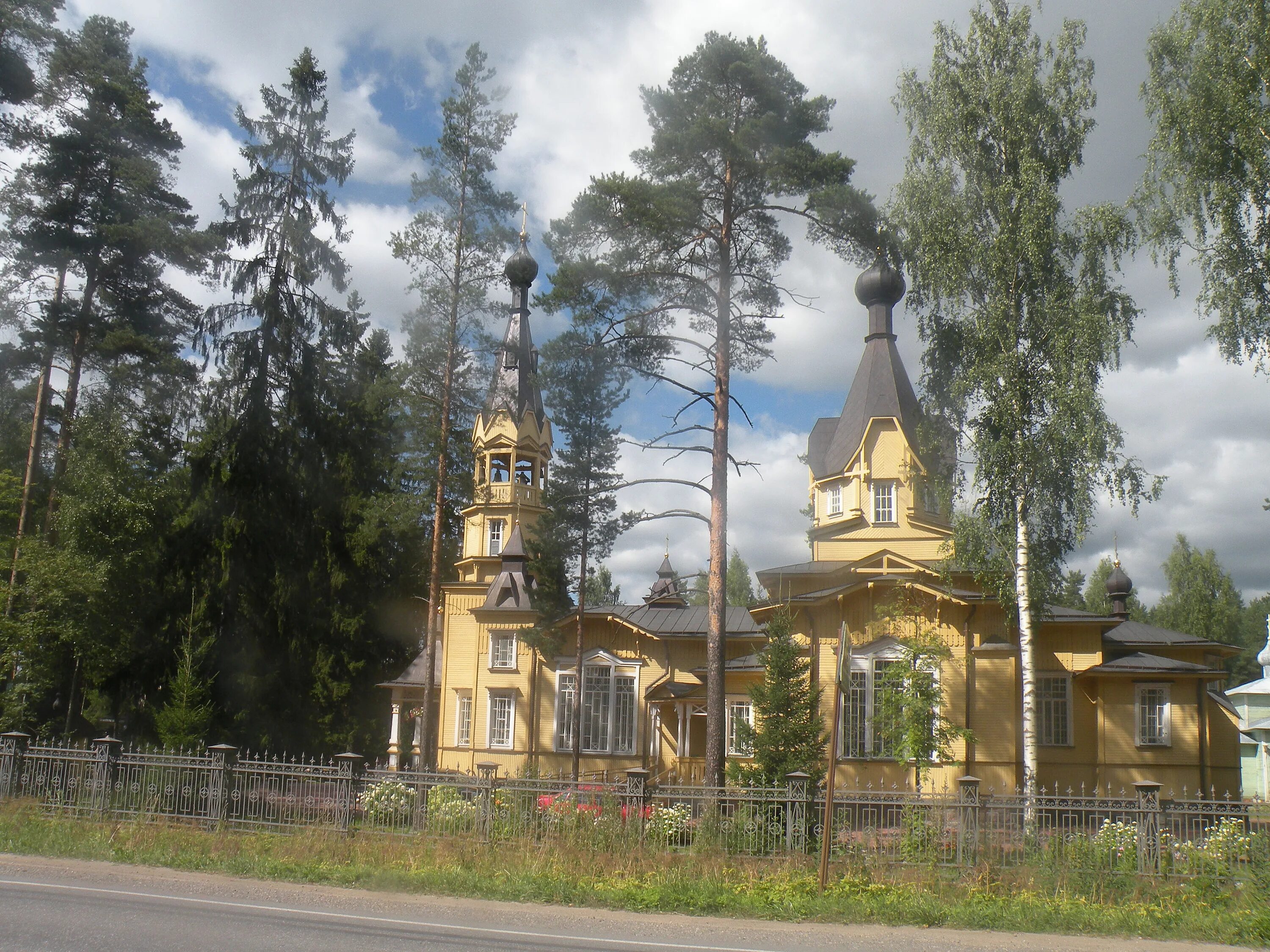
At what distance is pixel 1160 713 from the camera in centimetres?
2122

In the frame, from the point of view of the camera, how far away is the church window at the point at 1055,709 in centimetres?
2161

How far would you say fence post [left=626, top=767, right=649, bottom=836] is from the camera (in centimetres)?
1101

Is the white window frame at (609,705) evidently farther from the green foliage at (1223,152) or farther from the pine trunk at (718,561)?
the green foliage at (1223,152)

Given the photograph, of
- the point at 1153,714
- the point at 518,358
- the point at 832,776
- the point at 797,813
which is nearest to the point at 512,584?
the point at 518,358

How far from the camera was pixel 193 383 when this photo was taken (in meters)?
23.8

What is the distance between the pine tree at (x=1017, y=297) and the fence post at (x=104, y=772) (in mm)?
13867

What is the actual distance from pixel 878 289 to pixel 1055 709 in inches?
480

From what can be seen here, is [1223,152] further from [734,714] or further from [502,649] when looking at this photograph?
[502,649]

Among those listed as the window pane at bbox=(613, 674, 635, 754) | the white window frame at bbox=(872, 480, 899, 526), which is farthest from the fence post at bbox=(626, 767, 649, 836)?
the white window frame at bbox=(872, 480, 899, 526)

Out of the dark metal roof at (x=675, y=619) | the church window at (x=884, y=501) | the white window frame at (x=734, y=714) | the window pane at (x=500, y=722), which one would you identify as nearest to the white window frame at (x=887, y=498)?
the church window at (x=884, y=501)

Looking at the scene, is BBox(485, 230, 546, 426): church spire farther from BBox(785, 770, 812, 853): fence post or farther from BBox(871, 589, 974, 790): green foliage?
BBox(785, 770, 812, 853): fence post

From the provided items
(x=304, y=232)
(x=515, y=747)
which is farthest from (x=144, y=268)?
(x=515, y=747)

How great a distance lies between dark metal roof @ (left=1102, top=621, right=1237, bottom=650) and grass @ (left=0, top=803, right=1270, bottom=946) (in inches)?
567

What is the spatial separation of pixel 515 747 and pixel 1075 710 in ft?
46.1
